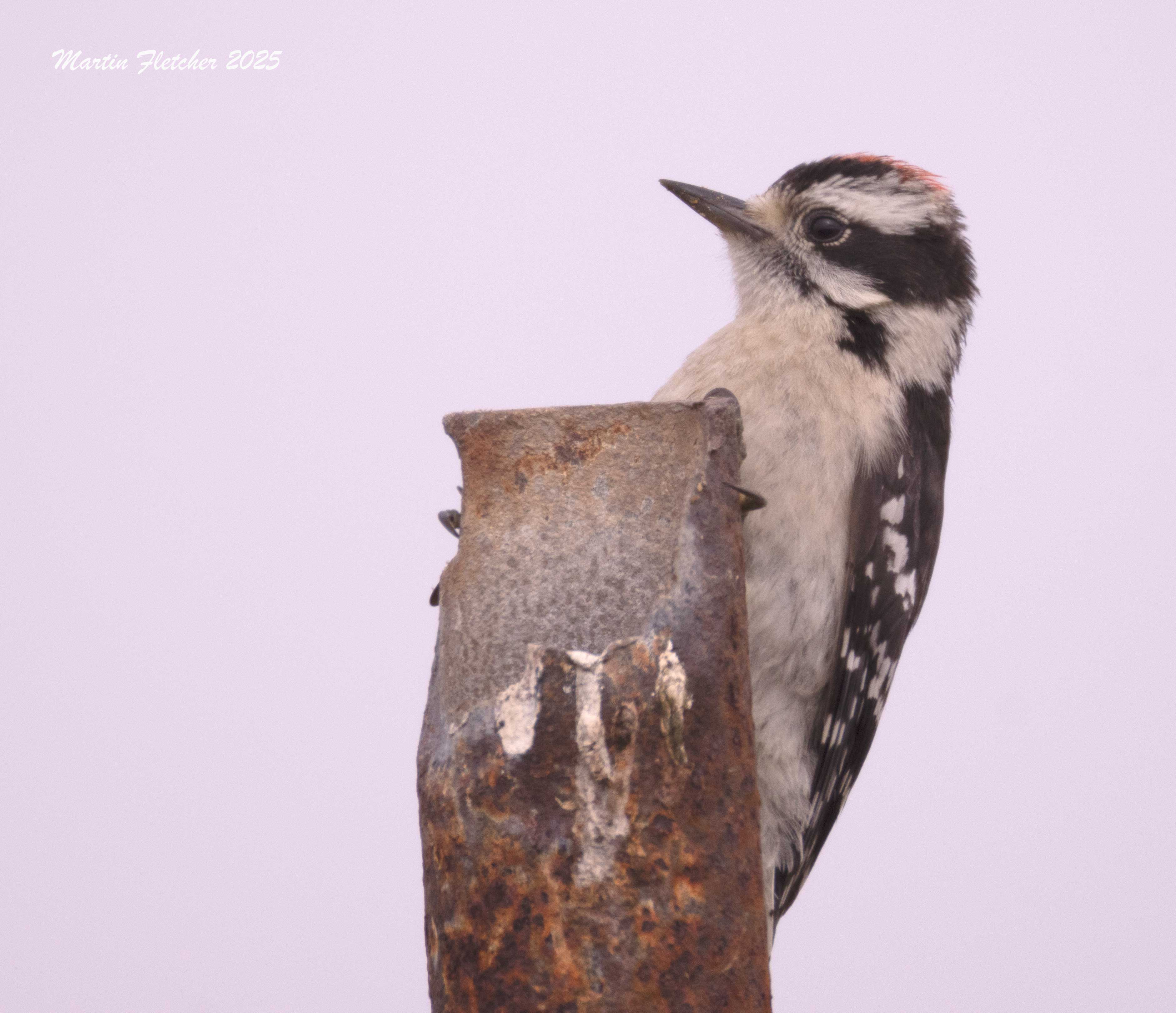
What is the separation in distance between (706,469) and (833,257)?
1.47 metres

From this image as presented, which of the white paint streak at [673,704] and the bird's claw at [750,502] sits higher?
the bird's claw at [750,502]

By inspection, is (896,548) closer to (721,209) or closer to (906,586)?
(906,586)

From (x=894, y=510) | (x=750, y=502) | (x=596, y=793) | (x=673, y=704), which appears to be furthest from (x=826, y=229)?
(x=596, y=793)

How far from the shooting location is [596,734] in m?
1.73

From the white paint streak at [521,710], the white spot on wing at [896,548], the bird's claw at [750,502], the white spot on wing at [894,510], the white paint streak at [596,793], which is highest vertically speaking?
the bird's claw at [750,502]

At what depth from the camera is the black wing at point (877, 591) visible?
3.01 meters

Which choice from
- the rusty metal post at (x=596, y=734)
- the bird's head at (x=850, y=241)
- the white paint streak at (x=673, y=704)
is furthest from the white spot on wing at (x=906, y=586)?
the white paint streak at (x=673, y=704)

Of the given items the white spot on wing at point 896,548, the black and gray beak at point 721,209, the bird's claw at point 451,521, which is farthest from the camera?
the black and gray beak at point 721,209

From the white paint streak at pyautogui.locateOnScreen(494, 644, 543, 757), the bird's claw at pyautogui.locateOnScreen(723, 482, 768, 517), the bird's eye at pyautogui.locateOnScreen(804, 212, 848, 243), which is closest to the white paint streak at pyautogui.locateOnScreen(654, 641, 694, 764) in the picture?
the white paint streak at pyautogui.locateOnScreen(494, 644, 543, 757)

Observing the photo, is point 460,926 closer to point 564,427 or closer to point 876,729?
point 564,427

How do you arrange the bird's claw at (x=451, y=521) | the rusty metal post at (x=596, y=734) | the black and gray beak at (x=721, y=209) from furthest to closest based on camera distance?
the black and gray beak at (x=721, y=209) < the bird's claw at (x=451, y=521) < the rusty metal post at (x=596, y=734)

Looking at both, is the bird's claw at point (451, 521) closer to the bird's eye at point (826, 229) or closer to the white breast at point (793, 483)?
the white breast at point (793, 483)

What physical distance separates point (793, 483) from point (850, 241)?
2.52 ft

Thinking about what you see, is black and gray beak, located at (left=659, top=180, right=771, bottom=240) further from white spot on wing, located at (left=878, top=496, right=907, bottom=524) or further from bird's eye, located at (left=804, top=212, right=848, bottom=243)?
white spot on wing, located at (left=878, top=496, right=907, bottom=524)
